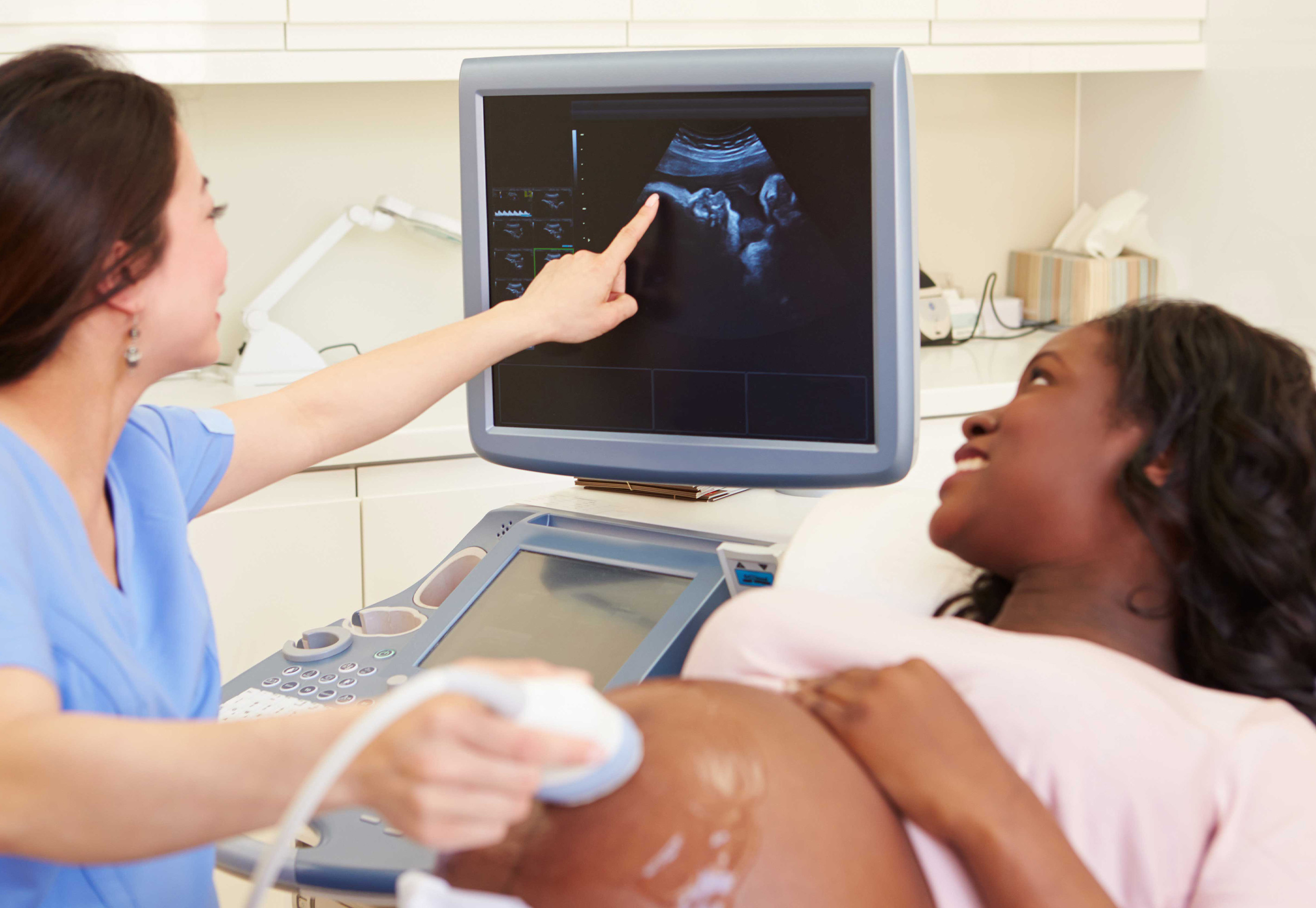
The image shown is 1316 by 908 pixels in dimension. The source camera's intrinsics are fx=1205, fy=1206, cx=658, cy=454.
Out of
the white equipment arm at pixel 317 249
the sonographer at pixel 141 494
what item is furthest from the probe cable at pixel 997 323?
the sonographer at pixel 141 494

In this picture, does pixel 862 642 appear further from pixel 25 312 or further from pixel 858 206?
pixel 25 312

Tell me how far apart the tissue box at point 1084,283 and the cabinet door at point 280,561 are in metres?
1.69

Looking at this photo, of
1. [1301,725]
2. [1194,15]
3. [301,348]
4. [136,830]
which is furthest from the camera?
[1194,15]

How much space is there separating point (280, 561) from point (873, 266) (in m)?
1.45

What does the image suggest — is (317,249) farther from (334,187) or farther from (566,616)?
(566,616)

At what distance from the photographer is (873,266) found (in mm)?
1139

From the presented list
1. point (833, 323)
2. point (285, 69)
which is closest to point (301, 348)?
point (285, 69)

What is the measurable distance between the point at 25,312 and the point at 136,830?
401mm

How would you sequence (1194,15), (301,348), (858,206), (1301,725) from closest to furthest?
(1301,725), (858,206), (301,348), (1194,15)

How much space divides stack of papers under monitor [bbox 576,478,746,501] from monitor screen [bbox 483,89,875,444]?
169 mm

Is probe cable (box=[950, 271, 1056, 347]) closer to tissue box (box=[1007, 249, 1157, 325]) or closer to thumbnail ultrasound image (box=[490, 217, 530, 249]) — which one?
tissue box (box=[1007, 249, 1157, 325])

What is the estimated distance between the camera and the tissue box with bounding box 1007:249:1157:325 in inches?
111

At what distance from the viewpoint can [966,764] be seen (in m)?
0.73

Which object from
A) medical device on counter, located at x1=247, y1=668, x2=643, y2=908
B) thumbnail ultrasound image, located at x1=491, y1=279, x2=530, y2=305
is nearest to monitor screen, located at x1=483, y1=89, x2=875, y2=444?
thumbnail ultrasound image, located at x1=491, y1=279, x2=530, y2=305
